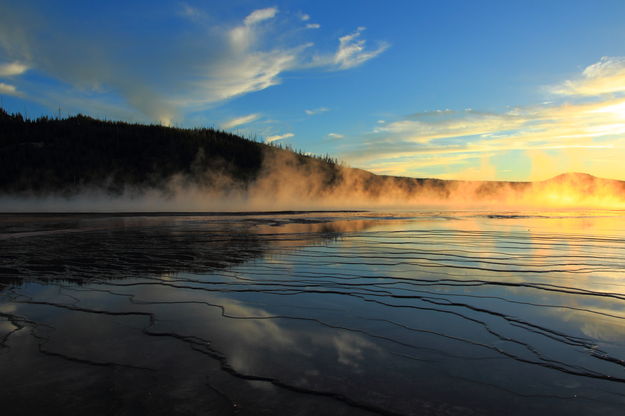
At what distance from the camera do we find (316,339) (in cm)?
336

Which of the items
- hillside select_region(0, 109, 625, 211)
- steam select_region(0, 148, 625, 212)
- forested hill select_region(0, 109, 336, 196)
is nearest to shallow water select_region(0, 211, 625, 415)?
steam select_region(0, 148, 625, 212)

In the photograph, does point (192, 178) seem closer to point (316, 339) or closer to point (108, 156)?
point (108, 156)

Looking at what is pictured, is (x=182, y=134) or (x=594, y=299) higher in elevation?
(x=182, y=134)

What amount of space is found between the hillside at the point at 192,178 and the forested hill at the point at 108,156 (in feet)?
0.53

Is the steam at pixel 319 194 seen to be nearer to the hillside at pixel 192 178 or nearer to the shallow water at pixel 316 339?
the hillside at pixel 192 178

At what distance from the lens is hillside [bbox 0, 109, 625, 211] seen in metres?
62.5

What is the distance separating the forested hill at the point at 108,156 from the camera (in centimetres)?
6562

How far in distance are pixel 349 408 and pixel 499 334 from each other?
1.79 m

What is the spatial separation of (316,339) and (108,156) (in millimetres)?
79545

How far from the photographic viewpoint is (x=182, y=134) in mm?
86875

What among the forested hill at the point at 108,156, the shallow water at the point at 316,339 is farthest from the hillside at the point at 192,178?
the shallow water at the point at 316,339

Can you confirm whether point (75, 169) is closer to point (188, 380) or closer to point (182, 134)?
point (182, 134)

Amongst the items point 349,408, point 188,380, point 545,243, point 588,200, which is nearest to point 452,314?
point 349,408

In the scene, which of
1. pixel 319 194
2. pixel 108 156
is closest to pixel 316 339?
pixel 319 194
